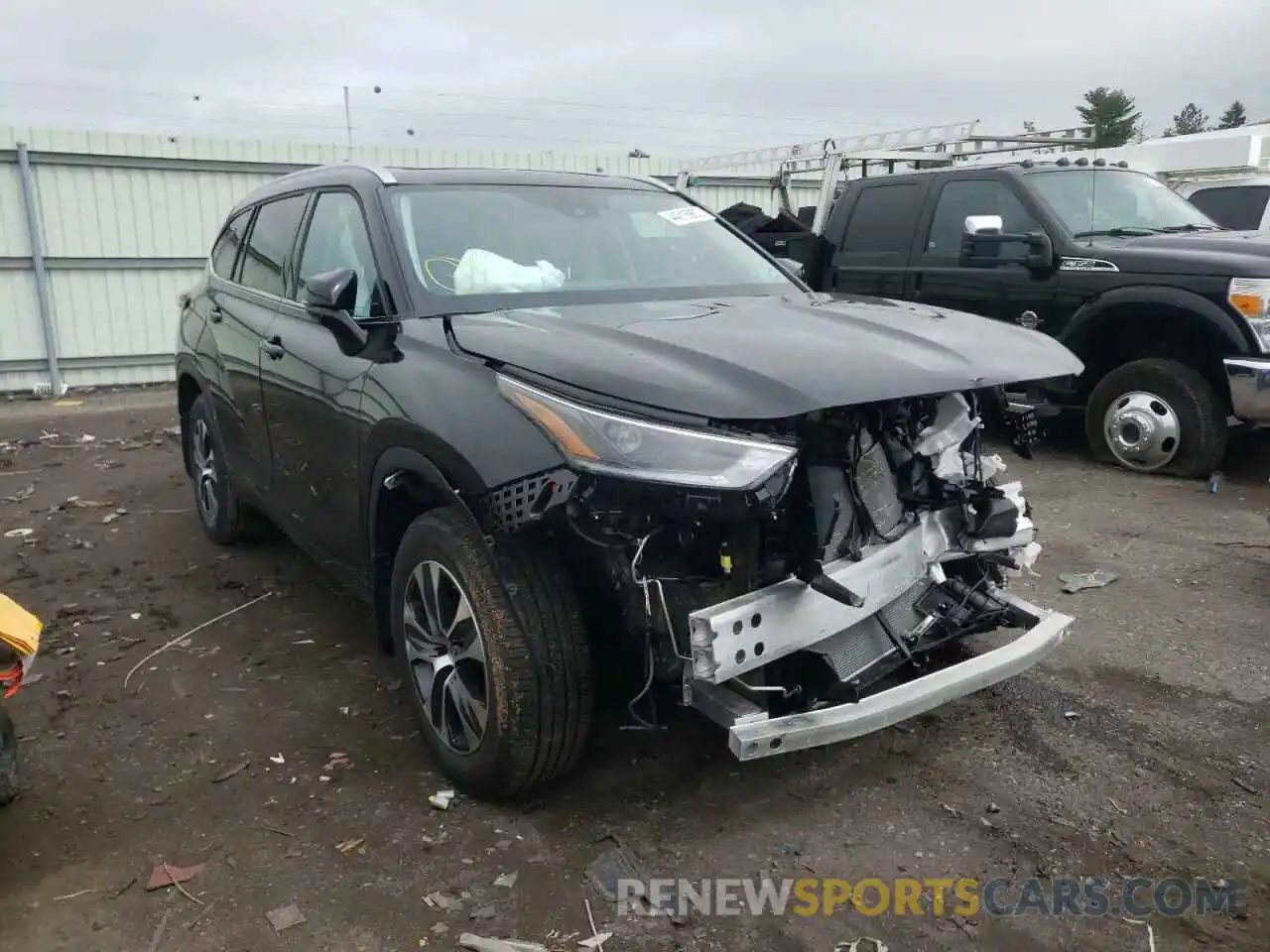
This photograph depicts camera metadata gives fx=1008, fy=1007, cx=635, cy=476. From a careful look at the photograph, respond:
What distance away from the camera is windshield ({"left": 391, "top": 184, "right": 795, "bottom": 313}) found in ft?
11.3

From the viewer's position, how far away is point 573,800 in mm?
3018

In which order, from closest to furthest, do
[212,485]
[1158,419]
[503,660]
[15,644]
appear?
[15,644]
[503,660]
[212,485]
[1158,419]

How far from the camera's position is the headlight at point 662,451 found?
2.37 m

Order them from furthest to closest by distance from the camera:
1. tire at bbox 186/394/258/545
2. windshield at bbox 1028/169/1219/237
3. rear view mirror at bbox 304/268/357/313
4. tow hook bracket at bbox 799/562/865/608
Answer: windshield at bbox 1028/169/1219/237, tire at bbox 186/394/258/545, rear view mirror at bbox 304/268/357/313, tow hook bracket at bbox 799/562/865/608

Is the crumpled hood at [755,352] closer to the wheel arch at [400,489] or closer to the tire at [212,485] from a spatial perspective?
the wheel arch at [400,489]

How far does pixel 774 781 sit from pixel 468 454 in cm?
141

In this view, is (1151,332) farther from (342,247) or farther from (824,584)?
(342,247)

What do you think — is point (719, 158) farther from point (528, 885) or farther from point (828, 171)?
point (528, 885)

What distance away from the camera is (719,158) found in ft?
41.2

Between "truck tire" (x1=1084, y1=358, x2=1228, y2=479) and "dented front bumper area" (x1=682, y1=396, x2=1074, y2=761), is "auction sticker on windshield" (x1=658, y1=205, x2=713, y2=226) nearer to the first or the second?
"dented front bumper area" (x1=682, y1=396, x2=1074, y2=761)

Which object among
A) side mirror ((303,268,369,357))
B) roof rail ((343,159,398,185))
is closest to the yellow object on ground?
side mirror ((303,268,369,357))

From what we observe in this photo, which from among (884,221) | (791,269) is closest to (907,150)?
(884,221)

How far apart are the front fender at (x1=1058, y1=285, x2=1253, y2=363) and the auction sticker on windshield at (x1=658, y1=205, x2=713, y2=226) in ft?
11.5

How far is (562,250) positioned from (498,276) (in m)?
0.36
